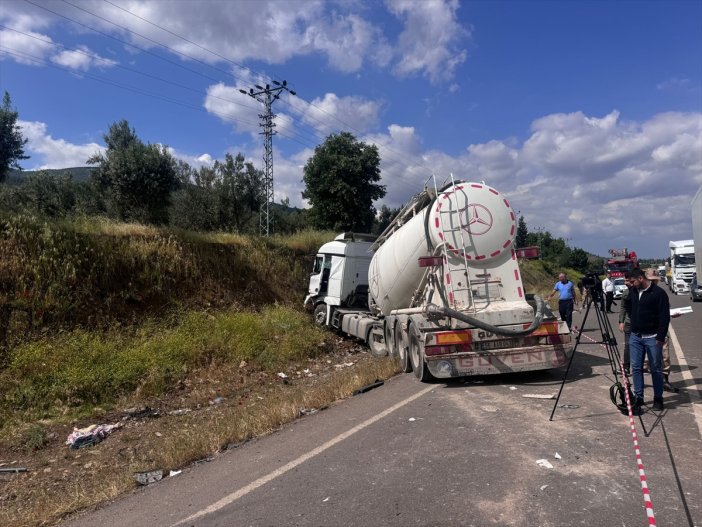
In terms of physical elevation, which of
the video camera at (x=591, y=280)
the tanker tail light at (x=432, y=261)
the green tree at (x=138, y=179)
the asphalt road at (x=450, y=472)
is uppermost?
the green tree at (x=138, y=179)

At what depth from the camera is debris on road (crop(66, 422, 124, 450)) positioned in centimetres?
714

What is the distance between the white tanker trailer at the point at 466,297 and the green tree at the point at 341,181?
16134mm

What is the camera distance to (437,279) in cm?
885

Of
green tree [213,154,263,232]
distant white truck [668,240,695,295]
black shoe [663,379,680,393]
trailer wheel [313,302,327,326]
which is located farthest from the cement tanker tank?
distant white truck [668,240,695,295]

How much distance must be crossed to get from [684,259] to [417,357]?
29.6m

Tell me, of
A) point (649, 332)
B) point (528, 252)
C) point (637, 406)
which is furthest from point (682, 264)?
point (637, 406)

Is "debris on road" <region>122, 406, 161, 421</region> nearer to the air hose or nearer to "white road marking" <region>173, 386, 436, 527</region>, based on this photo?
"white road marking" <region>173, 386, 436, 527</region>

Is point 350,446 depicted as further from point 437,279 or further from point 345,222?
point 345,222

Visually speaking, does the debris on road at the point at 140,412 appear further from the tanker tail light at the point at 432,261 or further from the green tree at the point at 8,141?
the green tree at the point at 8,141

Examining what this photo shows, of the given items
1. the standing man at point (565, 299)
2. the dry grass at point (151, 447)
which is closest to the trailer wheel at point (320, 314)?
the dry grass at point (151, 447)

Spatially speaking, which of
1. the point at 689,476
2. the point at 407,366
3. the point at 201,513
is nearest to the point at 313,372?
the point at 407,366

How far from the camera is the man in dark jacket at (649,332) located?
19.5 ft

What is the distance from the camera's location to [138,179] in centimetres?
1947

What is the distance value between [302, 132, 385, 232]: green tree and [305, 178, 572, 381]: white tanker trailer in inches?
635
